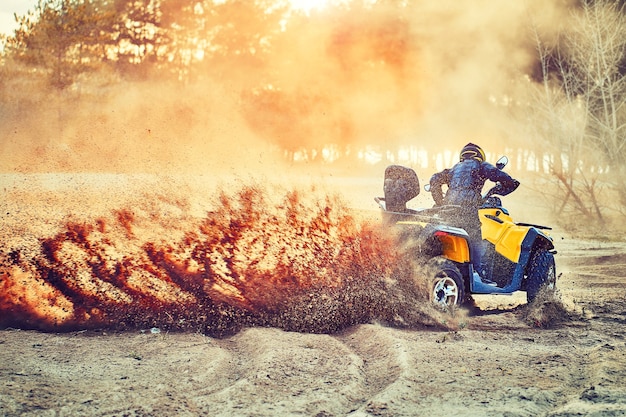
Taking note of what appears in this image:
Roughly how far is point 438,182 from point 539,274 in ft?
5.25

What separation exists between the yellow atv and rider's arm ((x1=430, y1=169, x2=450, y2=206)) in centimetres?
28

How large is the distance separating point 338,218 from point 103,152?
19.5 metres

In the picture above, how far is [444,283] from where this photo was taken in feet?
23.5

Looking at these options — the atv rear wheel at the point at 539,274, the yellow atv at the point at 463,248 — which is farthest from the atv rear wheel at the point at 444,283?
the atv rear wheel at the point at 539,274

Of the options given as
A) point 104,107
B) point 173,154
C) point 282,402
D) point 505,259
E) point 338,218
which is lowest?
point 282,402

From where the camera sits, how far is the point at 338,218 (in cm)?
792

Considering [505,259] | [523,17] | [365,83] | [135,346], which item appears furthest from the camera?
[365,83]

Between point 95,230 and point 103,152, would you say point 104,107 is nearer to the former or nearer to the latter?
point 103,152

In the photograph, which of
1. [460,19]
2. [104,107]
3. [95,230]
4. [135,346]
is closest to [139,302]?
[135,346]

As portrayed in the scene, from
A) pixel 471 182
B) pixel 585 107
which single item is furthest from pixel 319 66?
pixel 471 182

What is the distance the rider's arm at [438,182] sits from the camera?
25.6 feet

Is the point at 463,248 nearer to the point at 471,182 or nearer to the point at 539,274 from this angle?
the point at 471,182

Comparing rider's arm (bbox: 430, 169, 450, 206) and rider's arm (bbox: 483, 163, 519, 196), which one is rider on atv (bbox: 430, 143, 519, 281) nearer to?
rider's arm (bbox: 483, 163, 519, 196)

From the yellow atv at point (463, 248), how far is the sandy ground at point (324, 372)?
47 cm
